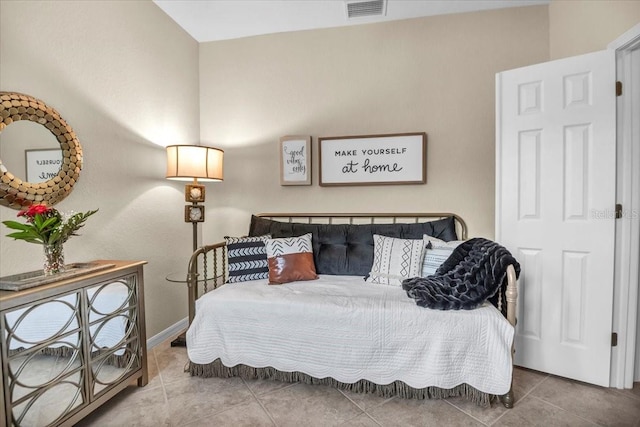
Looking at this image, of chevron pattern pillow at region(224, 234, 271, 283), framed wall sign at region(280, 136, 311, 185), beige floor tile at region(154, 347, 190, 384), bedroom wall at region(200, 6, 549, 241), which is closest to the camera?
beige floor tile at region(154, 347, 190, 384)

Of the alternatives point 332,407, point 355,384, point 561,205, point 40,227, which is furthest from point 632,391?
point 40,227

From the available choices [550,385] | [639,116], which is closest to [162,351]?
[550,385]

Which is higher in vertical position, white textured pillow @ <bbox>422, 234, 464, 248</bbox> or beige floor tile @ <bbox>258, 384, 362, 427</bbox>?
white textured pillow @ <bbox>422, 234, 464, 248</bbox>

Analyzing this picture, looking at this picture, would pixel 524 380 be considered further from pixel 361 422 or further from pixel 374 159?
pixel 374 159

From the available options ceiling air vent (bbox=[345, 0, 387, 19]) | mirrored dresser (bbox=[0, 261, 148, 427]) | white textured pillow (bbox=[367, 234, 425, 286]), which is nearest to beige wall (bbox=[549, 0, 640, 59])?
ceiling air vent (bbox=[345, 0, 387, 19])

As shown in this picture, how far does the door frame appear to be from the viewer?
1.81m

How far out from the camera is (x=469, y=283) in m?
1.76

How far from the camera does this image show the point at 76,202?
1.87 m

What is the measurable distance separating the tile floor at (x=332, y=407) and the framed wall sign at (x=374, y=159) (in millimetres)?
1617

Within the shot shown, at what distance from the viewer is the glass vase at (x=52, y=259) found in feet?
4.88

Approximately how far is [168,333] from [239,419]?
130cm

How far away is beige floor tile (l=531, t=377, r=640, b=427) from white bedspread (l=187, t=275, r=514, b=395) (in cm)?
41

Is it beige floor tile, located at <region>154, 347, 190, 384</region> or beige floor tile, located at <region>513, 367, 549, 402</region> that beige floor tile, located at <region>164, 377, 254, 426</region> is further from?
beige floor tile, located at <region>513, 367, 549, 402</region>

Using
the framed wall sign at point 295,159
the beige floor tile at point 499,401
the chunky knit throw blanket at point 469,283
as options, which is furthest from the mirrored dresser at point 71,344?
the beige floor tile at point 499,401
